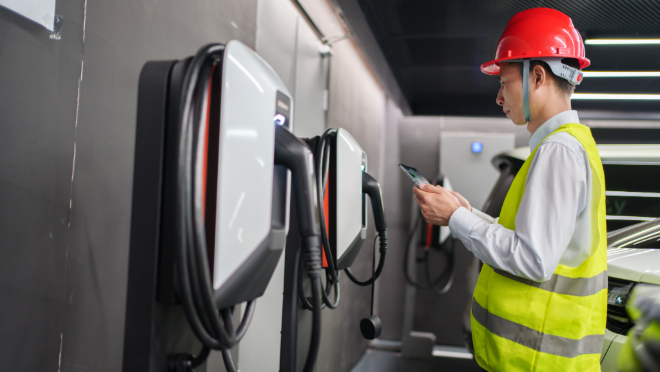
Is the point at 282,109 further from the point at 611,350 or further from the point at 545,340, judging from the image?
the point at 611,350

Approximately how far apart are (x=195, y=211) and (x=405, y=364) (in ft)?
13.8

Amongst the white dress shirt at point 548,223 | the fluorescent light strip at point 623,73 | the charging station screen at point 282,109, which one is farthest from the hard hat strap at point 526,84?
the fluorescent light strip at point 623,73

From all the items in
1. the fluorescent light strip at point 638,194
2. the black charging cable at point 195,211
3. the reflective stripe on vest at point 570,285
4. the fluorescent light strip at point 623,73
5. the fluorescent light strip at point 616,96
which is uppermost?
the fluorescent light strip at point 616,96

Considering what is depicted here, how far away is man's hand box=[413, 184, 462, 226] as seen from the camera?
1.41 metres

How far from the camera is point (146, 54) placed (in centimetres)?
127

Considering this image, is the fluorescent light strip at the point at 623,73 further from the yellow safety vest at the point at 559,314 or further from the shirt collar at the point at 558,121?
the yellow safety vest at the point at 559,314

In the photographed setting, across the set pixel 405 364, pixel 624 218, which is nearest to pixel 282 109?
Answer: pixel 624 218

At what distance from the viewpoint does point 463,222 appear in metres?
1.33

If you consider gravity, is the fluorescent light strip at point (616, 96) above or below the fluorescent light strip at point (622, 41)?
above

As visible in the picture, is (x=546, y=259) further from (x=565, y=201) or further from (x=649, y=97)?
(x=649, y=97)

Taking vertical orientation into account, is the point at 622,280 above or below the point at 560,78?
below

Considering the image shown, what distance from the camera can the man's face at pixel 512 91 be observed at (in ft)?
4.85

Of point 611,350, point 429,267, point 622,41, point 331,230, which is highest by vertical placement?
point 622,41

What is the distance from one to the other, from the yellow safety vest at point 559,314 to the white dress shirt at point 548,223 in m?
0.02
